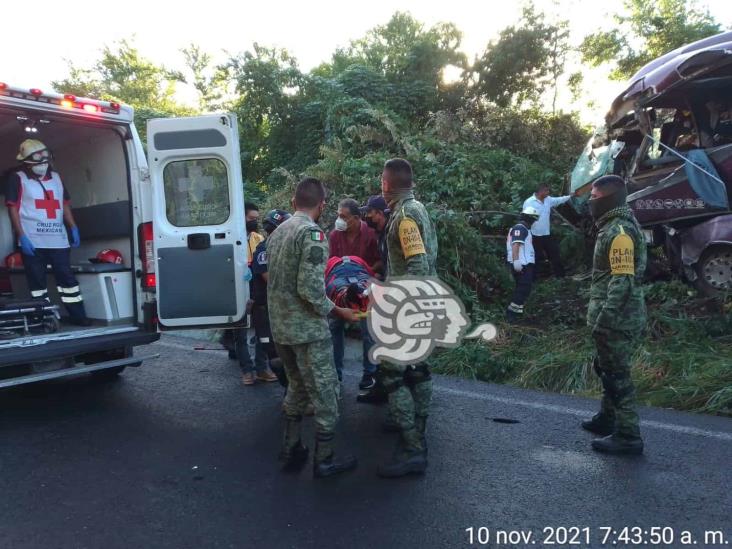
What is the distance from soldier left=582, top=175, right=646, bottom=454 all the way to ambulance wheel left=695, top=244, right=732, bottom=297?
10.6 ft

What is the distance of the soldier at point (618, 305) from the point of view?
3715 mm

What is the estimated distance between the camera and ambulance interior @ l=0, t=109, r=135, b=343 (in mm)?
5379

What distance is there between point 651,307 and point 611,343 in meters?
3.32

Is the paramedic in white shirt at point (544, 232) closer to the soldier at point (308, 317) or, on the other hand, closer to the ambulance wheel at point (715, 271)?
the ambulance wheel at point (715, 271)

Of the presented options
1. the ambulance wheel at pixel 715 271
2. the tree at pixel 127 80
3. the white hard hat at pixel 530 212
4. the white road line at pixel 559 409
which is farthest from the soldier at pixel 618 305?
the tree at pixel 127 80

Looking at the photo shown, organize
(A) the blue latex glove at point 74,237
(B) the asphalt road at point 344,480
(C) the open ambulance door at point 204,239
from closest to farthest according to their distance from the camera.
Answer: (B) the asphalt road at point 344,480 < (C) the open ambulance door at point 204,239 < (A) the blue latex glove at point 74,237

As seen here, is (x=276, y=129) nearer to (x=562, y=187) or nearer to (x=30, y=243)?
(x=562, y=187)

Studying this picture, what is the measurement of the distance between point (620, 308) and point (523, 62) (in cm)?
1495

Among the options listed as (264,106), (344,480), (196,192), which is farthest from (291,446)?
(264,106)

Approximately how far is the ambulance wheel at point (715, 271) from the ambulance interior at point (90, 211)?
5779mm

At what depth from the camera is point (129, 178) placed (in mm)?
5340

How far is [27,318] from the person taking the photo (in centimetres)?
512

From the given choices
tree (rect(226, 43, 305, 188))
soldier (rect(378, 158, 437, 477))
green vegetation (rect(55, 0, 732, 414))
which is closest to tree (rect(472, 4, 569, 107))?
green vegetation (rect(55, 0, 732, 414))

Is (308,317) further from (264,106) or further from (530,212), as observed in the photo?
(264,106)
